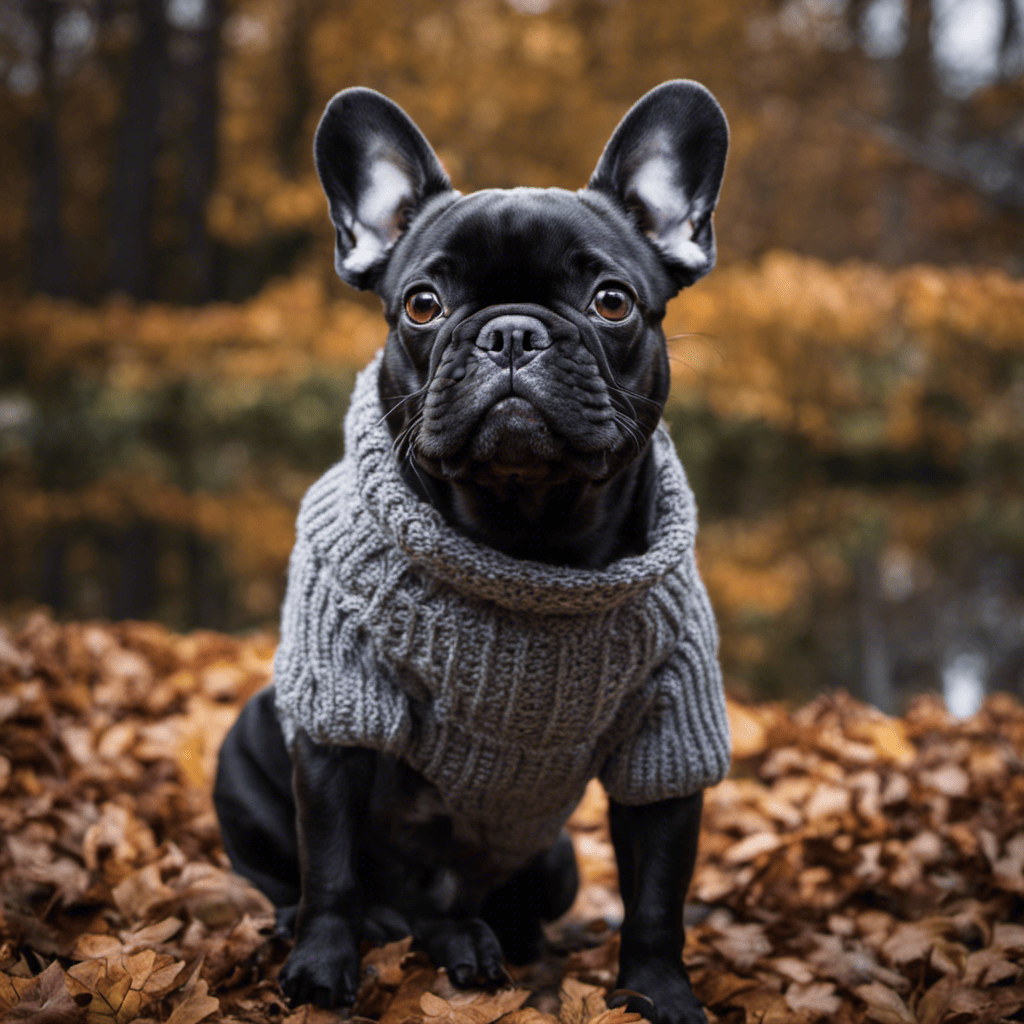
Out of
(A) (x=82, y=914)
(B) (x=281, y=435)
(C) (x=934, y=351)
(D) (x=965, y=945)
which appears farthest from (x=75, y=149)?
(D) (x=965, y=945)

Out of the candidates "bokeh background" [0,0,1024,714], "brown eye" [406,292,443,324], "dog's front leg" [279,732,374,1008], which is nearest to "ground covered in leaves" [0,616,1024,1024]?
"dog's front leg" [279,732,374,1008]

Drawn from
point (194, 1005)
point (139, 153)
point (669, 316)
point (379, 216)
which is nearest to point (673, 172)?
point (379, 216)

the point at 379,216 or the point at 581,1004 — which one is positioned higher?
the point at 379,216

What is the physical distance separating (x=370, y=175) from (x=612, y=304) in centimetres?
72

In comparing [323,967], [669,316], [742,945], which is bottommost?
[742,945]

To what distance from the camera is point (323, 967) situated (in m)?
2.16

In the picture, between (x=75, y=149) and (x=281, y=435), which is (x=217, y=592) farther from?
(x=75, y=149)

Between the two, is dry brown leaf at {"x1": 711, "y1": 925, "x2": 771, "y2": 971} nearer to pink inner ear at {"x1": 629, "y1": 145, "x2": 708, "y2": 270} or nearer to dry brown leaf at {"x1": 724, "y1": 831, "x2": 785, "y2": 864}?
dry brown leaf at {"x1": 724, "y1": 831, "x2": 785, "y2": 864}

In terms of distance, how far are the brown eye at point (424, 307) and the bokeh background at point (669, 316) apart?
200 cm

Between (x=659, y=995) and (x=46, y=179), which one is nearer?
(x=659, y=995)

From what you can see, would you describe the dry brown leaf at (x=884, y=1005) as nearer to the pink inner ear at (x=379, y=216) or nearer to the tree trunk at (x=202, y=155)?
the pink inner ear at (x=379, y=216)

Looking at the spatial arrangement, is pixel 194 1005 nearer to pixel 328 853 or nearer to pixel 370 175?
pixel 328 853

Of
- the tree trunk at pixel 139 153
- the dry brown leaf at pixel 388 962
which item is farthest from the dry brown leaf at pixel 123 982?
the tree trunk at pixel 139 153

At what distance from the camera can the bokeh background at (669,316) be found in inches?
240
